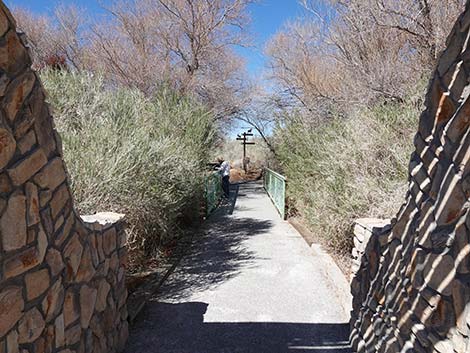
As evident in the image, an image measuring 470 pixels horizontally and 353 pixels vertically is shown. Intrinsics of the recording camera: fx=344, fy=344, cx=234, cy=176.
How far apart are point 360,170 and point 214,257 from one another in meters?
2.79

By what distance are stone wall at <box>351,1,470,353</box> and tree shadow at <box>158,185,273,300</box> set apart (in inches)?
105

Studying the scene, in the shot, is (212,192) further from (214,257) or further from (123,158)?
(123,158)

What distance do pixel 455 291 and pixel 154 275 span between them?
4.09 m

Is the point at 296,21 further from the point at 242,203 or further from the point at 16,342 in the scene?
the point at 16,342

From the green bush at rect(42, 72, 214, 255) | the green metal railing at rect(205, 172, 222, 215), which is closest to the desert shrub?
the green metal railing at rect(205, 172, 222, 215)

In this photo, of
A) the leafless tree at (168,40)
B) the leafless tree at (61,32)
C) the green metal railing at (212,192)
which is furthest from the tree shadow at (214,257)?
the leafless tree at (61,32)

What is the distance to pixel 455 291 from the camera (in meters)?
1.70

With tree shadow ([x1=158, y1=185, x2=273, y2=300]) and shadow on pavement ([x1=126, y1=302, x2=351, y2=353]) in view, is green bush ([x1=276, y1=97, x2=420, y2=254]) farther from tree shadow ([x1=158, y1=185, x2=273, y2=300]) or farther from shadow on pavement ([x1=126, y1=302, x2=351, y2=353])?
shadow on pavement ([x1=126, y1=302, x2=351, y2=353])

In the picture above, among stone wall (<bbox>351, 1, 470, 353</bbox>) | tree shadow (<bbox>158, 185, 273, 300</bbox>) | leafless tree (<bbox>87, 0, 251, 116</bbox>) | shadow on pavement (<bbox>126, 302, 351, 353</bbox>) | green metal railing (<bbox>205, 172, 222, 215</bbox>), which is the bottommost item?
tree shadow (<bbox>158, 185, 273, 300</bbox>)

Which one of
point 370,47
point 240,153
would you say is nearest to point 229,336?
point 370,47

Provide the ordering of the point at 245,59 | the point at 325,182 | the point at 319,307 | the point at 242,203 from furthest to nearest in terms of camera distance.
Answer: the point at 245,59, the point at 242,203, the point at 325,182, the point at 319,307

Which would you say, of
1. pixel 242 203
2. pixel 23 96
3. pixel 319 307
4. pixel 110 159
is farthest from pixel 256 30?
pixel 23 96

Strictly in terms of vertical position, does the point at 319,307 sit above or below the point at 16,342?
below

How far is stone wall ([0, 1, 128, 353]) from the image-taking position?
1669mm
